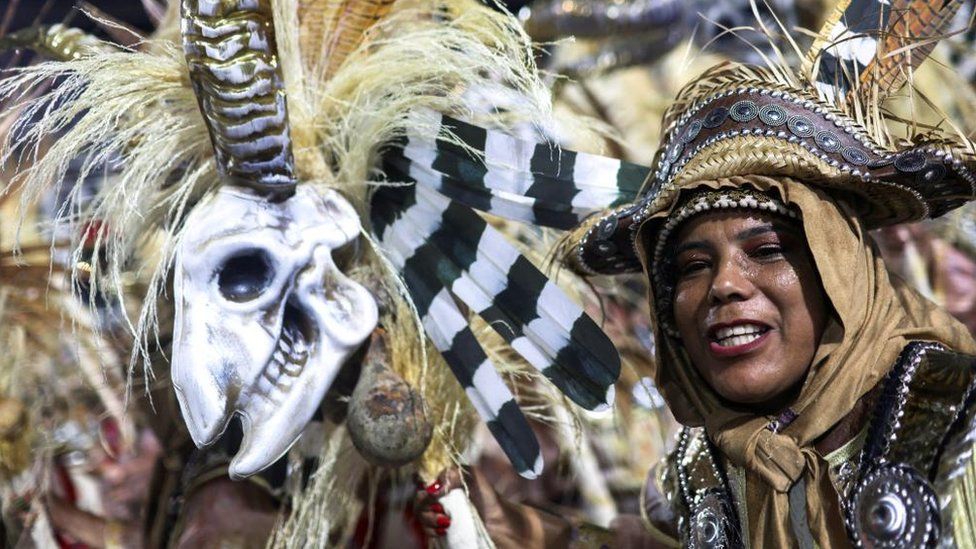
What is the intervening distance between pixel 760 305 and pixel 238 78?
3.56 feet

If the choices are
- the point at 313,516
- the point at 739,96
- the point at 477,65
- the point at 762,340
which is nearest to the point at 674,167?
the point at 739,96

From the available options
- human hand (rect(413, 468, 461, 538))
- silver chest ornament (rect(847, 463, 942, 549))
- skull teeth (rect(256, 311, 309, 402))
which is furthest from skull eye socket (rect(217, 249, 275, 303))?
silver chest ornament (rect(847, 463, 942, 549))

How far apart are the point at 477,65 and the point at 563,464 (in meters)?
1.66

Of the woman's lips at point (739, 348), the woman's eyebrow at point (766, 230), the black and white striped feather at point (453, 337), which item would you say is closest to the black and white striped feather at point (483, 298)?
the black and white striped feather at point (453, 337)

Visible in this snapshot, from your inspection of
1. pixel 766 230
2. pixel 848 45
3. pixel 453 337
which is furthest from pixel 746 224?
pixel 453 337

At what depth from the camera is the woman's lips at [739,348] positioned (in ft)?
8.68

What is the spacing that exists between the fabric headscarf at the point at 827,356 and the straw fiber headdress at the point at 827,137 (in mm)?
51

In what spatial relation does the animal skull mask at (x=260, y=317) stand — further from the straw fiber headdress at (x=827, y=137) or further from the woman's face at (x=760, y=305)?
the woman's face at (x=760, y=305)

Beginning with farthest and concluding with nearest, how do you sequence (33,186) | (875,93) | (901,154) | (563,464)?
1. (563,464)
2. (33,186)
3. (875,93)
4. (901,154)

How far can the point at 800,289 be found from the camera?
2637mm

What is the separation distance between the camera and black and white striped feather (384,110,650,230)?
323 cm

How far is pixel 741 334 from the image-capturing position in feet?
8.72

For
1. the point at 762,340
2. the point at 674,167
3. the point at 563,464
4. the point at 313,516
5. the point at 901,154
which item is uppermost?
the point at 901,154

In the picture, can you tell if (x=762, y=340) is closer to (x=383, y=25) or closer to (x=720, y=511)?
(x=720, y=511)
